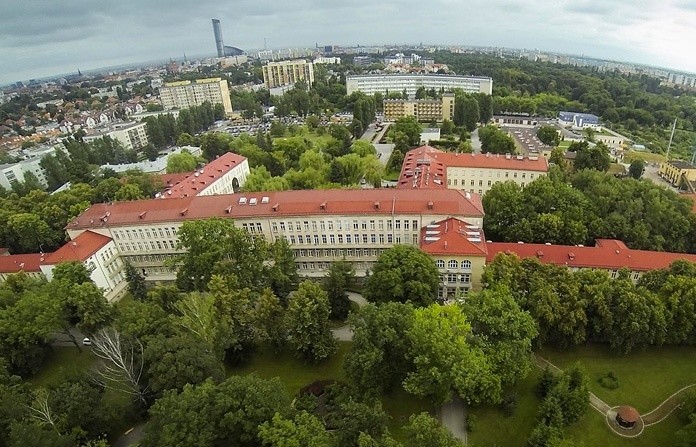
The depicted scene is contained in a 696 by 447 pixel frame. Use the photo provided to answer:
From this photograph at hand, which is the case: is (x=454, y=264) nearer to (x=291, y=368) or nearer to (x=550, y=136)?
(x=291, y=368)

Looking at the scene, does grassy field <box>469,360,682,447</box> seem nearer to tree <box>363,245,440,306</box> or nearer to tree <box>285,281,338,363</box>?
tree <box>363,245,440,306</box>

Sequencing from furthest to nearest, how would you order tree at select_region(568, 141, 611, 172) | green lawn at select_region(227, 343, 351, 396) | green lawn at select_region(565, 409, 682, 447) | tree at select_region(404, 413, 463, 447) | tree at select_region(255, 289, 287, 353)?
tree at select_region(568, 141, 611, 172)
tree at select_region(255, 289, 287, 353)
green lawn at select_region(227, 343, 351, 396)
green lawn at select_region(565, 409, 682, 447)
tree at select_region(404, 413, 463, 447)

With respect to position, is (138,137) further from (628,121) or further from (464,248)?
(628,121)

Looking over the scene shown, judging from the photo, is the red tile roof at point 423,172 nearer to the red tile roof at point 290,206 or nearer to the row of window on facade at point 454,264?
the red tile roof at point 290,206

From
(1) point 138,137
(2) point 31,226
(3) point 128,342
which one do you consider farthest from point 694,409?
(1) point 138,137

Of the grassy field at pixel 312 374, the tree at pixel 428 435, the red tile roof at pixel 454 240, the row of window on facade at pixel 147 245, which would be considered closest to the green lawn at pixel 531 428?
the grassy field at pixel 312 374

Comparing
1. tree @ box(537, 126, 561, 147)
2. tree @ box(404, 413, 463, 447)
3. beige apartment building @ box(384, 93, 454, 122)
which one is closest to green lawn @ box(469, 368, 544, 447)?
tree @ box(404, 413, 463, 447)
